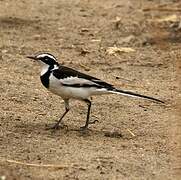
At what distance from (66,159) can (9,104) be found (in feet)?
6.38

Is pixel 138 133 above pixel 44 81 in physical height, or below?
below

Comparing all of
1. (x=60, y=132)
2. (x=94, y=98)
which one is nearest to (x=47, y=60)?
(x=60, y=132)

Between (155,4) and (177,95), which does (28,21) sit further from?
(177,95)

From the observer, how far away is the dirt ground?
6.49 m

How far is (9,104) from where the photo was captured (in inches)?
329

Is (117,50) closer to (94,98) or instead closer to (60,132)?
(94,98)

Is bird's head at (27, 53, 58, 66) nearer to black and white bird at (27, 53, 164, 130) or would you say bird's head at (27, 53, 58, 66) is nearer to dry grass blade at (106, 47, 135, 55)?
black and white bird at (27, 53, 164, 130)

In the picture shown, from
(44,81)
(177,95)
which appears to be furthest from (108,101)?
(44,81)

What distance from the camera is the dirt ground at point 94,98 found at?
649cm

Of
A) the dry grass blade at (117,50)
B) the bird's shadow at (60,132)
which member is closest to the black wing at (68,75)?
the bird's shadow at (60,132)

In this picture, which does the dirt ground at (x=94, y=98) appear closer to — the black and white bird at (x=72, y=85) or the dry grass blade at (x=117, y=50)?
the dry grass blade at (x=117, y=50)

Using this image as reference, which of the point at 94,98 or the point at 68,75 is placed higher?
the point at 68,75

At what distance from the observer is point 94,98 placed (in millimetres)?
9094

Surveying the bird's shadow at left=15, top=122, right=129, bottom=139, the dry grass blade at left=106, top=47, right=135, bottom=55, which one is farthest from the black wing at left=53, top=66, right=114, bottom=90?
the dry grass blade at left=106, top=47, right=135, bottom=55
